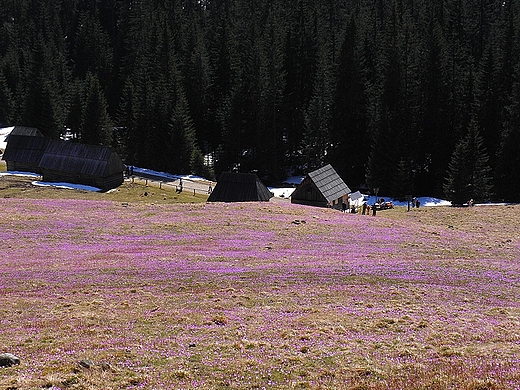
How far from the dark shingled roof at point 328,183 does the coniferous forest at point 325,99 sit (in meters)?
16.6

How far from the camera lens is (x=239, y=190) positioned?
185 ft

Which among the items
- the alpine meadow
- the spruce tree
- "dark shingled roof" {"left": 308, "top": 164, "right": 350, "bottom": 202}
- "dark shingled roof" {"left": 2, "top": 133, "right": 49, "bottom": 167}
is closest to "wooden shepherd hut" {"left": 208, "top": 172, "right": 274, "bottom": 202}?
the alpine meadow

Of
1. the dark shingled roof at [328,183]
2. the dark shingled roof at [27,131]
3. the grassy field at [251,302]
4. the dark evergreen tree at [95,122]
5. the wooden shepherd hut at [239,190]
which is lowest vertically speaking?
the grassy field at [251,302]

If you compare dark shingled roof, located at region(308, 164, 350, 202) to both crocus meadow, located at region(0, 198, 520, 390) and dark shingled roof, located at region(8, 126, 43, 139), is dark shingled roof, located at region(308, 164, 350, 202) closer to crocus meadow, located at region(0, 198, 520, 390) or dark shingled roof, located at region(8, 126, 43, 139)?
crocus meadow, located at region(0, 198, 520, 390)

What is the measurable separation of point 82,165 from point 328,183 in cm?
3333

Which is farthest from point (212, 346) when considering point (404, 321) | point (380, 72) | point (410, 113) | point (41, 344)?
point (380, 72)

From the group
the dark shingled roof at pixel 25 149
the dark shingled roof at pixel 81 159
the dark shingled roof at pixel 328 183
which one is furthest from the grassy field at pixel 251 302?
the dark shingled roof at pixel 25 149

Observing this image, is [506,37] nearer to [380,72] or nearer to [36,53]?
[380,72]

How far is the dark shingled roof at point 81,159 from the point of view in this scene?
73.5 meters

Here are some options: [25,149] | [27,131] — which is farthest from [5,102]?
[25,149]

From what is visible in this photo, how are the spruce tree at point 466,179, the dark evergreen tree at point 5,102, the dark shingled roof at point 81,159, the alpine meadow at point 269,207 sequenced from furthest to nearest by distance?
the dark evergreen tree at point 5,102 → the dark shingled roof at point 81,159 → the spruce tree at point 466,179 → the alpine meadow at point 269,207

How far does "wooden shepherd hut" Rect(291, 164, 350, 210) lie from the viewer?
58.0 metres

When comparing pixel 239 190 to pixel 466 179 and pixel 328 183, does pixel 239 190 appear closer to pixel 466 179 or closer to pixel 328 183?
pixel 328 183

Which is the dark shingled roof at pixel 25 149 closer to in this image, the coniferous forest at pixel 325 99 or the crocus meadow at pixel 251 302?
the coniferous forest at pixel 325 99
